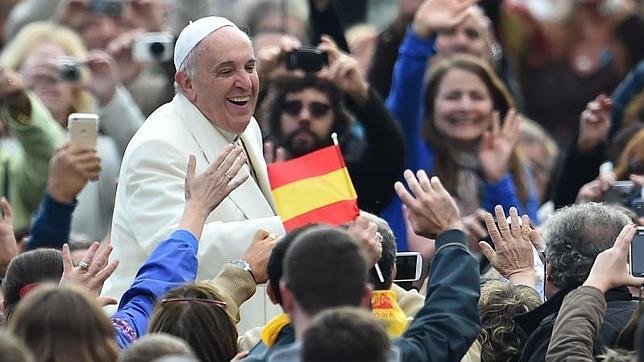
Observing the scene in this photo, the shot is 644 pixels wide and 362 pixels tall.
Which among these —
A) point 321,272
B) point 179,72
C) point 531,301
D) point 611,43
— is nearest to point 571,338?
point 531,301

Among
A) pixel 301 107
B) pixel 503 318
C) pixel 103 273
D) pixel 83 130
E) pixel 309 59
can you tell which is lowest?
pixel 503 318

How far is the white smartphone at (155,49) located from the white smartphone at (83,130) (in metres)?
1.83

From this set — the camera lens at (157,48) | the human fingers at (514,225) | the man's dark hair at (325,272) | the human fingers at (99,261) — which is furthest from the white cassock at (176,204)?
the camera lens at (157,48)

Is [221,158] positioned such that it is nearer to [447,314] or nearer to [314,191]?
[314,191]

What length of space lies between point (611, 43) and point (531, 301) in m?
6.33

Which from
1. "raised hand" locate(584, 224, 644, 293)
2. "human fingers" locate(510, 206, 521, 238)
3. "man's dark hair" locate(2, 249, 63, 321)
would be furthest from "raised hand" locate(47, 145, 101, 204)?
"raised hand" locate(584, 224, 644, 293)

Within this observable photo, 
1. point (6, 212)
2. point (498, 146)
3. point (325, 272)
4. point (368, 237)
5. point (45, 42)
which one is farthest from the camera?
point (45, 42)

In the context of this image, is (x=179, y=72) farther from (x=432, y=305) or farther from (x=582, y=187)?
(x=582, y=187)

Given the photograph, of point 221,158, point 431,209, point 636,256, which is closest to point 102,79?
point 221,158

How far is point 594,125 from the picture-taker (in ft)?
32.9

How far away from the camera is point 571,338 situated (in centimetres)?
614

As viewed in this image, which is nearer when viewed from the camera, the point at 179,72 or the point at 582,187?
the point at 179,72

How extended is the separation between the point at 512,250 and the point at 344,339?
2.33 metres

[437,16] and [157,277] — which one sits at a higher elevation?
[437,16]
